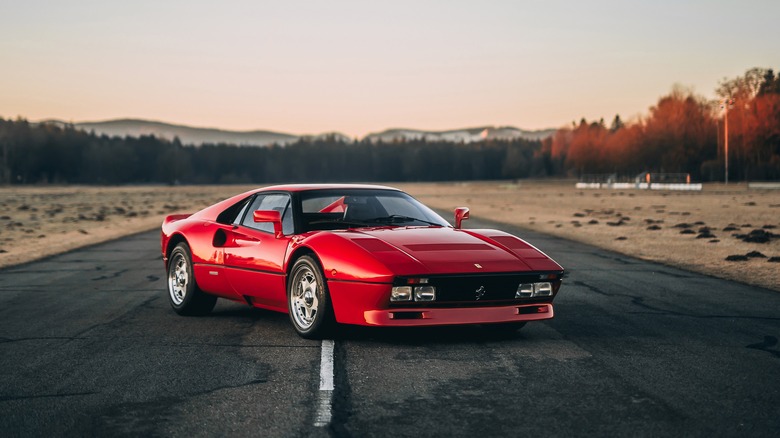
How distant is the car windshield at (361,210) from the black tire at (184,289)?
159 cm

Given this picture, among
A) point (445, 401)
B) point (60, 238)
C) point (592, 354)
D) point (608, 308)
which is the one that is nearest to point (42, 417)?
point (445, 401)

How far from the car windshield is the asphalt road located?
99 centimetres

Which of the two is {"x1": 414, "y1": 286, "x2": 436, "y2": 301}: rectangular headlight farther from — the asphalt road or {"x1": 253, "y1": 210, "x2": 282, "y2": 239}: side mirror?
{"x1": 253, "y1": 210, "x2": 282, "y2": 239}: side mirror

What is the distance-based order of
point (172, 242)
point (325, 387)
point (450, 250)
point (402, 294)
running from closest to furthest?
point (325, 387)
point (402, 294)
point (450, 250)
point (172, 242)

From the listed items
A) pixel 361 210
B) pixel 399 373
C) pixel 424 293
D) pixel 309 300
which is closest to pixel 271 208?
pixel 361 210

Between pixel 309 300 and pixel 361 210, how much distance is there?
116 cm

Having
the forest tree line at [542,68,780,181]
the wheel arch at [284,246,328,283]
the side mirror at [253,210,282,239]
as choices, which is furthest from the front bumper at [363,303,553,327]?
the forest tree line at [542,68,780,181]

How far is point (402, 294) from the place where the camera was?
679 cm

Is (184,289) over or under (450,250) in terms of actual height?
under

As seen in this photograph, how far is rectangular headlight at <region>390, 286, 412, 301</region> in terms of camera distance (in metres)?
6.78

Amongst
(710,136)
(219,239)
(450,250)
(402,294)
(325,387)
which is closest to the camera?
(325,387)

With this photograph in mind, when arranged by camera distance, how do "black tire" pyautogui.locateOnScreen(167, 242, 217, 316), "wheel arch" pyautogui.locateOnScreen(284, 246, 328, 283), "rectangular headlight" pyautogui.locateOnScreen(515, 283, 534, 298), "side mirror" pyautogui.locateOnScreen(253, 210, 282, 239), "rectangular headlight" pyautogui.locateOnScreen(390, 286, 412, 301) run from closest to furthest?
"rectangular headlight" pyautogui.locateOnScreen(390, 286, 412, 301) → "rectangular headlight" pyautogui.locateOnScreen(515, 283, 534, 298) → "wheel arch" pyautogui.locateOnScreen(284, 246, 328, 283) → "side mirror" pyautogui.locateOnScreen(253, 210, 282, 239) → "black tire" pyautogui.locateOnScreen(167, 242, 217, 316)

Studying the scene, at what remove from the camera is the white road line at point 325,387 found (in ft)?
15.8

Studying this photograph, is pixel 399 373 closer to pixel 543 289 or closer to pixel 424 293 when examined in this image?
pixel 424 293
